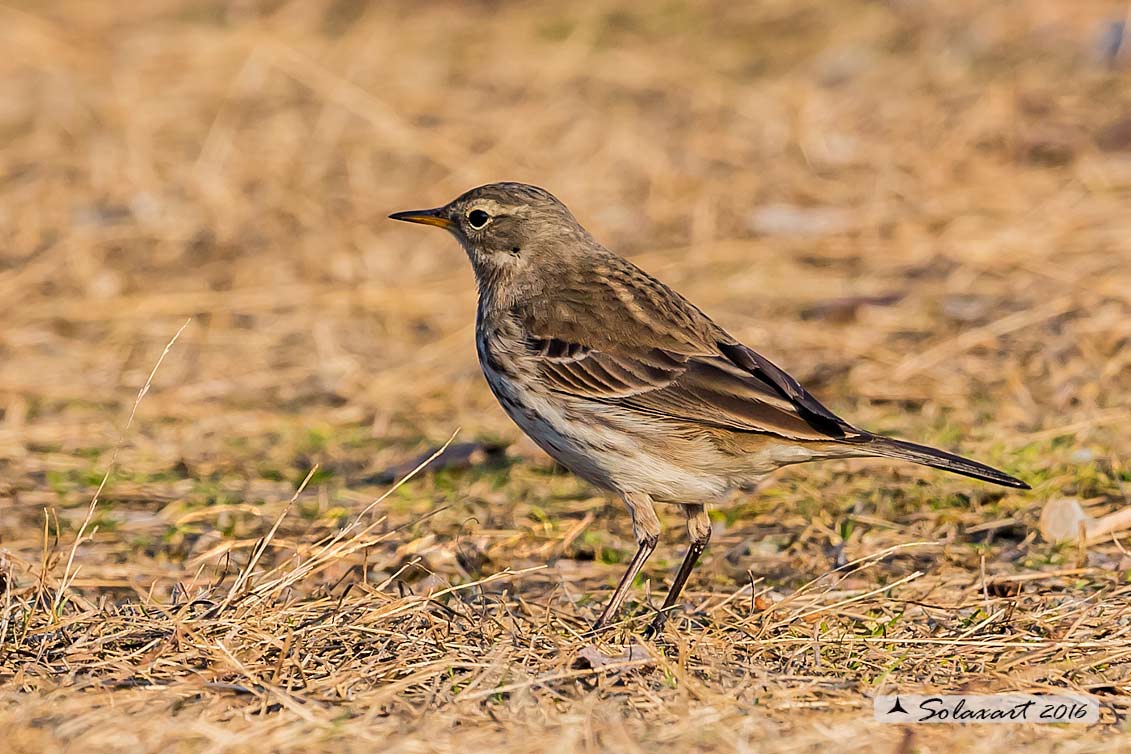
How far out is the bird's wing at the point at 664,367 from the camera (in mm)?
5004

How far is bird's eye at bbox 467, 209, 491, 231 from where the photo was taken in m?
6.07

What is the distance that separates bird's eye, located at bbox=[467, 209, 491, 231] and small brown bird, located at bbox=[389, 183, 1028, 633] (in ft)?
1.85

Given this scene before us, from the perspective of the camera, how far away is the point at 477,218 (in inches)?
240

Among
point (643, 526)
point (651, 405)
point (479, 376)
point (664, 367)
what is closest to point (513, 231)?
point (664, 367)

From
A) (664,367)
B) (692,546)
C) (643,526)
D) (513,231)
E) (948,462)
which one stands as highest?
(513,231)

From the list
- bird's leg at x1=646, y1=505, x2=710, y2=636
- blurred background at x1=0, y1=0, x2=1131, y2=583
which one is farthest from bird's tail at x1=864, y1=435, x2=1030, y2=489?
blurred background at x1=0, y1=0, x2=1131, y2=583

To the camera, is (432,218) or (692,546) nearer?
(692,546)

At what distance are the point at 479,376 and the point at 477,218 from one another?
2.22 metres

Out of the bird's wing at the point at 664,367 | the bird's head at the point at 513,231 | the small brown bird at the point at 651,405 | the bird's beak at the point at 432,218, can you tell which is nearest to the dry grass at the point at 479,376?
the small brown bird at the point at 651,405

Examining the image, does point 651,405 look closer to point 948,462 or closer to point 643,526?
point 643,526

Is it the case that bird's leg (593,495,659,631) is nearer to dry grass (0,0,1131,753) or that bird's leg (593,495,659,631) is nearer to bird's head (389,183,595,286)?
dry grass (0,0,1131,753)

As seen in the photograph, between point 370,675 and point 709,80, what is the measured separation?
934 cm

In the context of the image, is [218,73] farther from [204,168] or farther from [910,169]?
[910,169]

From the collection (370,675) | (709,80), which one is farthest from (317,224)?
(370,675)
